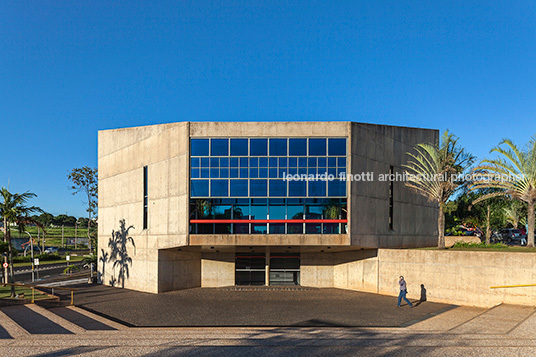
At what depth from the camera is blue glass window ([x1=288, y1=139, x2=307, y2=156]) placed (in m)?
26.0

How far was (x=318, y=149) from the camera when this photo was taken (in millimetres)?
26000

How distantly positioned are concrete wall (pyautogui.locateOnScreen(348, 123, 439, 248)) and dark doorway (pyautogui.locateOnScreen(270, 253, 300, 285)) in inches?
247

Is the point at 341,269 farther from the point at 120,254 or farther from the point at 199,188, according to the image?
the point at 120,254

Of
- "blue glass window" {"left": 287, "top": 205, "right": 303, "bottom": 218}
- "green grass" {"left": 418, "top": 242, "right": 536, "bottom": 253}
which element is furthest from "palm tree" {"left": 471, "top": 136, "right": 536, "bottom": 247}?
"blue glass window" {"left": 287, "top": 205, "right": 303, "bottom": 218}

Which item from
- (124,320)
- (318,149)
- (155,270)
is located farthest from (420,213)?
(124,320)

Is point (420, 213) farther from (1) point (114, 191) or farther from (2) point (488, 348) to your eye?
(1) point (114, 191)

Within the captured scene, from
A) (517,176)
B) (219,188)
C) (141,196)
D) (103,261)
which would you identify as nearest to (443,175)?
(517,176)

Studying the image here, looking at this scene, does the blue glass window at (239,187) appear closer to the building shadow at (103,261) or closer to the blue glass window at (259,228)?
the blue glass window at (259,228)

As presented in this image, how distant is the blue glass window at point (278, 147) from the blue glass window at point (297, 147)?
1.08 ft

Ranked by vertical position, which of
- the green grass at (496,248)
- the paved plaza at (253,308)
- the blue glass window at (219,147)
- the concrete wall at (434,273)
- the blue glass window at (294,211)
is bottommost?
the paved plaza at (253,308)

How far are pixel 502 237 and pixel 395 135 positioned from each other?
2431 centimetres

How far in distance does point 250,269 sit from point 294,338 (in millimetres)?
17778

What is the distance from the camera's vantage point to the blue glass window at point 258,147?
26.0 metres

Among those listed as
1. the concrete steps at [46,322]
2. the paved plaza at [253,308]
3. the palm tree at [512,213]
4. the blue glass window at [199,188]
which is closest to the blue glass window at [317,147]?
the blue glass window at [199,188]
